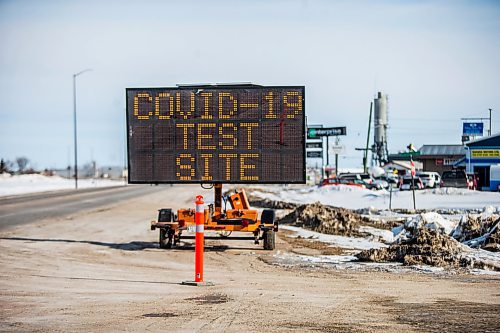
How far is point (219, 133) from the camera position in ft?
52.6

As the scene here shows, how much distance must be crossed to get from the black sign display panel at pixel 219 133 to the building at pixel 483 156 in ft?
161

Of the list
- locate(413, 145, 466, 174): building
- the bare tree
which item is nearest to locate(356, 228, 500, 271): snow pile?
locate(413, 145, 466, 174): building

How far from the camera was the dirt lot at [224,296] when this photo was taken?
25.8 ft

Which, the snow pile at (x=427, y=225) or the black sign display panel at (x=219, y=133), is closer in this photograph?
the black sign display panel at (x=219, y=133)

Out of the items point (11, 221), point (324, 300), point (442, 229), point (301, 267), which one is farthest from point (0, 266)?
point (11, 221)

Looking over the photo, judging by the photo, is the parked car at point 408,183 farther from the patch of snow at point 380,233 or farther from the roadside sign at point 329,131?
the patch of snow at point 380,233

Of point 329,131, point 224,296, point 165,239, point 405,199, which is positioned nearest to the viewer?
point 224,296

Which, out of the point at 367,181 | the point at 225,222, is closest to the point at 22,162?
the point at 367,181

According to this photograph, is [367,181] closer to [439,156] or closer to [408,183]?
[408,183]

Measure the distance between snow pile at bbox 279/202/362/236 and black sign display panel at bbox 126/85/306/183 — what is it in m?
6.35

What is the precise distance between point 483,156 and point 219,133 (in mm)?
50458

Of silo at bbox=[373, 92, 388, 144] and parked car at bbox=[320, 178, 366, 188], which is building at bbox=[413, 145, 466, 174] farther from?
parked car at bbox=[320, 178, 366, 188]

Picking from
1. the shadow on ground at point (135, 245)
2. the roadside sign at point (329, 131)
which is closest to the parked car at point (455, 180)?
the roadside sign at point (329, 131)

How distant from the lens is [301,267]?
45.5 ft
